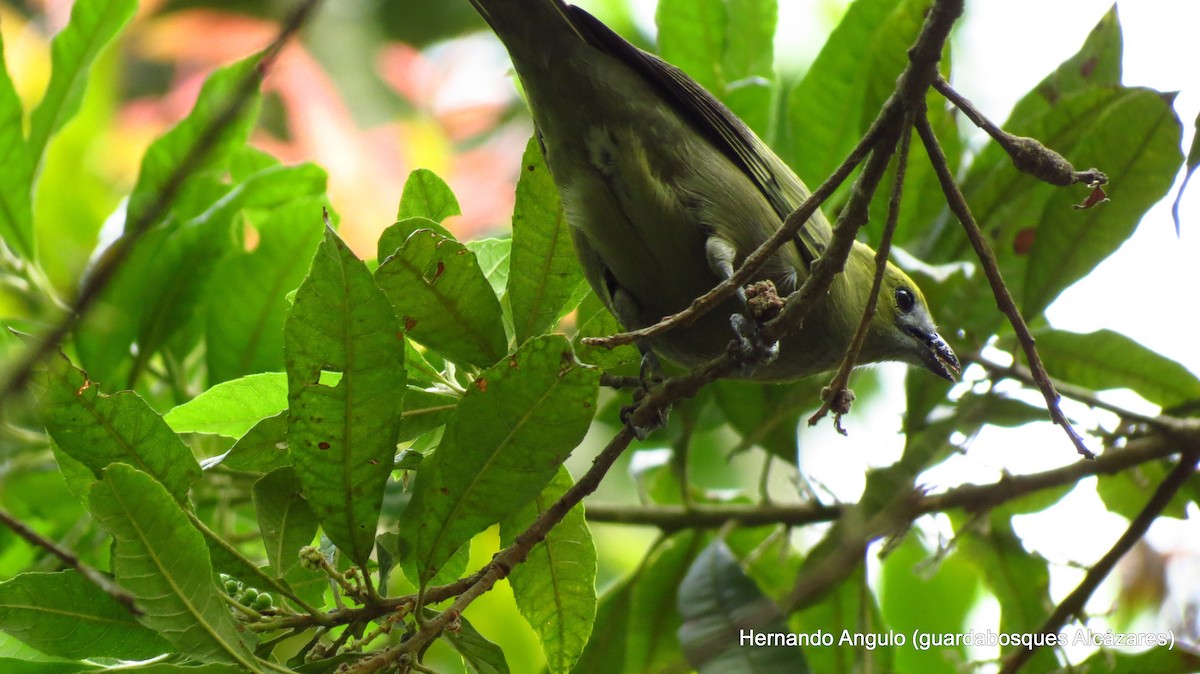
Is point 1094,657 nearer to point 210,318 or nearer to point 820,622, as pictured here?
point 820,622

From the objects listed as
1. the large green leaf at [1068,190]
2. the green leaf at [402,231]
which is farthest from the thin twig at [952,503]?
the green leaf at [402,231]

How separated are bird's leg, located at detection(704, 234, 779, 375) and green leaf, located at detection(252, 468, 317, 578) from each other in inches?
40.3

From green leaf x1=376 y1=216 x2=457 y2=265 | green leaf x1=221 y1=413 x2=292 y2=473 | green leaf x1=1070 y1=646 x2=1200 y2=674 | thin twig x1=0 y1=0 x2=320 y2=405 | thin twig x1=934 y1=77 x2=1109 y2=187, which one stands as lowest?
thin twig x1=0 y1=0 x2=320 y2=405

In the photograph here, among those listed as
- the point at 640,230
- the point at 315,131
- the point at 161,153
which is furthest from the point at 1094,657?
the point at 315,131

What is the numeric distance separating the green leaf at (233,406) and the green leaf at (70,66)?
4.68ft

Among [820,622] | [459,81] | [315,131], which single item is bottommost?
[820,622]

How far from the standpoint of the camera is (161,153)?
3.57 metres

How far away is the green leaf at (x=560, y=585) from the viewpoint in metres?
2.48

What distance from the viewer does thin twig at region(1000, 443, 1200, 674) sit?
108 inches

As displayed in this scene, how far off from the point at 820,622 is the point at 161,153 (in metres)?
2.73

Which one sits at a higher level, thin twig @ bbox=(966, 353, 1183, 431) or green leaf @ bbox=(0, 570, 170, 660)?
thin twig @ bbox=(966, 353, 1183, 431)

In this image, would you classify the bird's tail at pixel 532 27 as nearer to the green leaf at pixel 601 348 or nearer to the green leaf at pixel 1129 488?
the green leaf at pixel 601 348

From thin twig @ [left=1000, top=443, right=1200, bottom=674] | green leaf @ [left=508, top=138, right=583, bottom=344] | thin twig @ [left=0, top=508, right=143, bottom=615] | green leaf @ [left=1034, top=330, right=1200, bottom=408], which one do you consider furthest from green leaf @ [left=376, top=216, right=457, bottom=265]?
green leaf @ [left=1034, top=330, right=1200, bottom=408]

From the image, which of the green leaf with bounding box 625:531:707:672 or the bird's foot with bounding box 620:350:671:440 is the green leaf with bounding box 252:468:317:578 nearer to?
the bird's foot with bounding box 620:350:671:440
